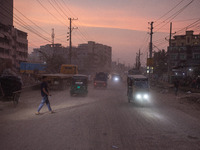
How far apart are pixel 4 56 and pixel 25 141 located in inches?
1983

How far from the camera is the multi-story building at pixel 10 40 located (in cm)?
5027

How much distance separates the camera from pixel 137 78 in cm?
1650

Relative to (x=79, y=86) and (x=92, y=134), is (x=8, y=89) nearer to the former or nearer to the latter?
(x=79, y=86)

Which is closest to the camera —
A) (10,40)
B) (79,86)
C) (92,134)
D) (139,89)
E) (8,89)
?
(92,134)

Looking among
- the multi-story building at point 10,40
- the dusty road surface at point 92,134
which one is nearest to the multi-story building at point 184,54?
the multi-story building at point 10,40

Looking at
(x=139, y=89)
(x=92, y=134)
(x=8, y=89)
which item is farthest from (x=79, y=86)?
(x=92, y=134)

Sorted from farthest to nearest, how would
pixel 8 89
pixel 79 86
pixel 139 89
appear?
pixel 79 86
pixel 139 89
pixel 8 89

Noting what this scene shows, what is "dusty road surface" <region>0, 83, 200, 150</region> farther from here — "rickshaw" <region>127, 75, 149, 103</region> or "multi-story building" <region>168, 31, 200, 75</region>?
"multi-story building" <region>168, 31, 200, 75</region>

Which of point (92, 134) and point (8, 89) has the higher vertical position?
point (8, 89)

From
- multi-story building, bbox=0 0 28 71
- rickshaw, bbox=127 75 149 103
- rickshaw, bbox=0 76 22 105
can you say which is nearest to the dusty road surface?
rickshaw, bbox=0 76 22 105

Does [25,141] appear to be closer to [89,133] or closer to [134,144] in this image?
[89,133]

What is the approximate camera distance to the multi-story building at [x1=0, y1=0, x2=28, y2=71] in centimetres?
5027

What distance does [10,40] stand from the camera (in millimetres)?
54250

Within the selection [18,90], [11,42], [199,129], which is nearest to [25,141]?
[199,129]
